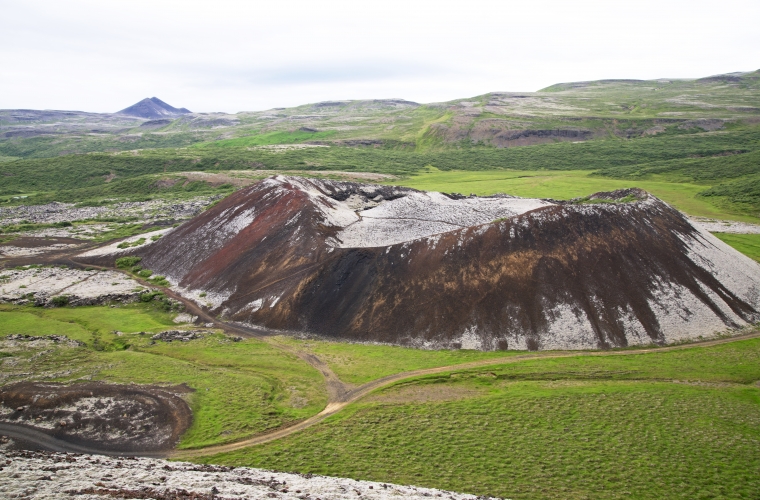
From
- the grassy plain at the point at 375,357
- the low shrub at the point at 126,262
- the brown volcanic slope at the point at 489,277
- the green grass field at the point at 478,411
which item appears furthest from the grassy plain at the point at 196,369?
the low shrub at the point at 126,262

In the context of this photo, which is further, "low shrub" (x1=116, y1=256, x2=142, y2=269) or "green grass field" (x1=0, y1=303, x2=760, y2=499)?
"low shrub" (x1=116, y1=256, x2=142, y2=269)

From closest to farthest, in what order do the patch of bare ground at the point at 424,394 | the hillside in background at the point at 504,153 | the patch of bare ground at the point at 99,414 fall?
the patch of bare ground at the point at 99,414, the patch of bare ground at the point at 424,394, the hillside in background at the point at 504,153

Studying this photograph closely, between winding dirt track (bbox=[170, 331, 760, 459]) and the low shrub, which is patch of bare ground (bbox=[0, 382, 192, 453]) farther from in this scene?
the low shrub

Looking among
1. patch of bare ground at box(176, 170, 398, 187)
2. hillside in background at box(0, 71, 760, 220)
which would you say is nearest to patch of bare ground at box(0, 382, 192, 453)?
patch of bare ground at box(176, 170, 398, 187)

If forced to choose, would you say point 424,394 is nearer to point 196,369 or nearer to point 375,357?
point 375,357

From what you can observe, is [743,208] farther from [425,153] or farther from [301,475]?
[425,153]

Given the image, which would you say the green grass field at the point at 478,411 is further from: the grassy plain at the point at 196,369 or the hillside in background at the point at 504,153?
the hillside in background at the point at 504,153
